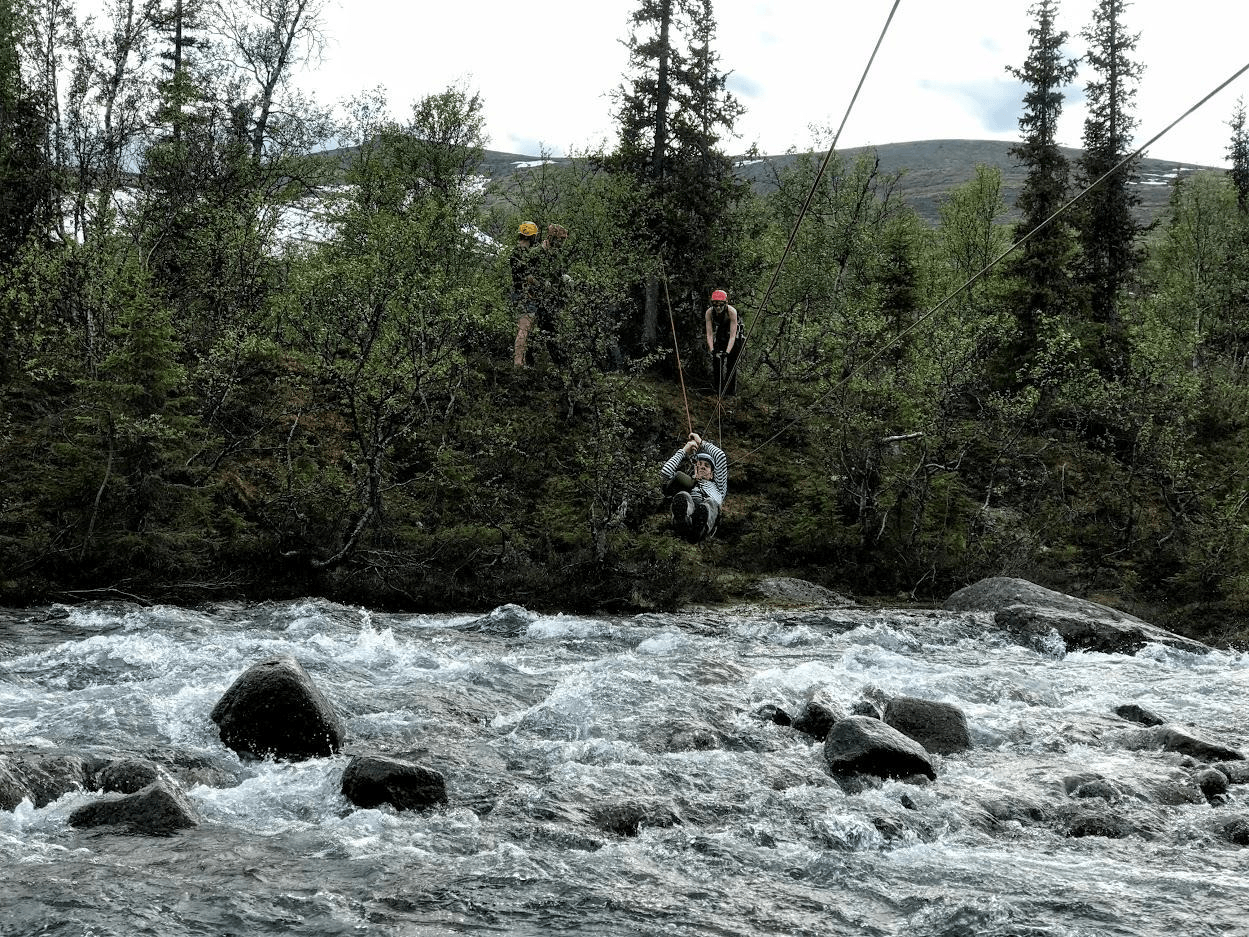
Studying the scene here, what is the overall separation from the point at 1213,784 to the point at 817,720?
10.1ft

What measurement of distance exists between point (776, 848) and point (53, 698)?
636 cm

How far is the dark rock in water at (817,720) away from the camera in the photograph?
881cm

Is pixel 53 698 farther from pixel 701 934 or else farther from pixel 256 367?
pixel 256 367

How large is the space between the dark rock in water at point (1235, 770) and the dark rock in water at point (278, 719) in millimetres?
7081

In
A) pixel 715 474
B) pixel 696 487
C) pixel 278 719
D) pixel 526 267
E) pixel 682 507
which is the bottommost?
pixel 278 719

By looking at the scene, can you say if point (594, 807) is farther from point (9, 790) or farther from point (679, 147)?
point (679, 147)

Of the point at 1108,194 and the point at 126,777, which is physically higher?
the point at 1108,194

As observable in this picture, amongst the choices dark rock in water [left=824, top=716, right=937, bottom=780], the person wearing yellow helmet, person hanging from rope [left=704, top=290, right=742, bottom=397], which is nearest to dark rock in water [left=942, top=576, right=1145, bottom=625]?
person hanging from rope [left=704, top=290, right=742, bottom=397]

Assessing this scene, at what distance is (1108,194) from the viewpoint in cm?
3556

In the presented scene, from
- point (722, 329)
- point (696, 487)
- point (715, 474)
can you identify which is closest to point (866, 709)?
point (696, 487)

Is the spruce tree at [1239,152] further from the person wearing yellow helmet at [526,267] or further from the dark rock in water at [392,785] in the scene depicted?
the dark rock in water at [392,785]

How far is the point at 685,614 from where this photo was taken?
53.4ft

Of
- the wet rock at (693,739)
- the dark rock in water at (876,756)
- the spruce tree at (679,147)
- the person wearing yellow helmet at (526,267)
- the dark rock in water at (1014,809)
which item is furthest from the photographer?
the spruce tree at (679,147)

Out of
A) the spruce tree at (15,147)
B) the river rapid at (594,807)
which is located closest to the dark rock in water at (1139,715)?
the river rapid at (594,807)
